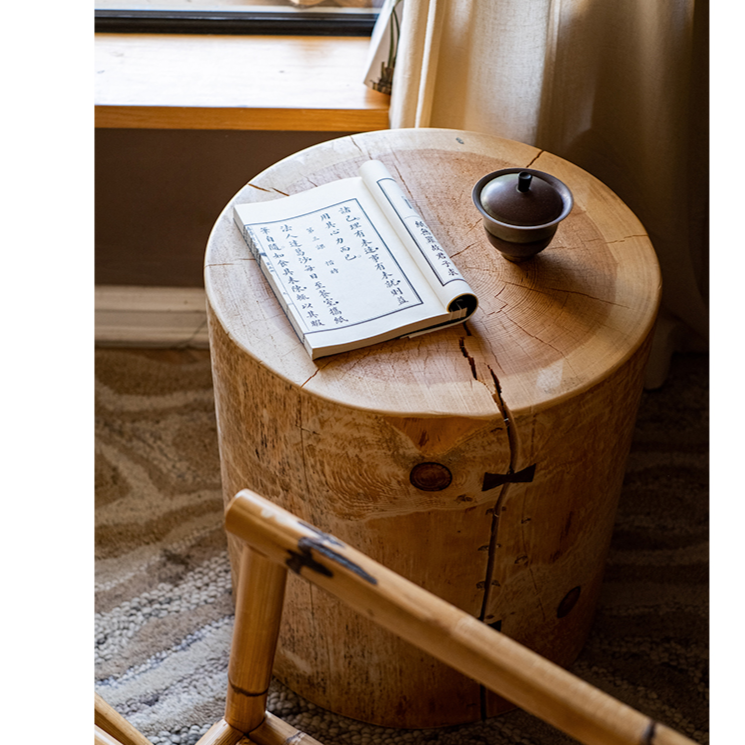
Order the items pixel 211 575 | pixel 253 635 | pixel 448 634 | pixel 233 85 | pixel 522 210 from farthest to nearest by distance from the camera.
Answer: pixel 233 85 → pixel 211 575 → pixel 522 210 → pixel 253 635 → pixel 448 634

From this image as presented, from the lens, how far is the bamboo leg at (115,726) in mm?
689

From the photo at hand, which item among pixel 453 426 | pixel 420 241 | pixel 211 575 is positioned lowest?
pixel 211 575

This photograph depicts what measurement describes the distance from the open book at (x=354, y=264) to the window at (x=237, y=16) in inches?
27.3

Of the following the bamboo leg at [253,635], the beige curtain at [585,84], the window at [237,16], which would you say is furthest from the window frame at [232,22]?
the bamboo leg at [253,635]

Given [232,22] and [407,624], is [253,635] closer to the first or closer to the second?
[407,624]

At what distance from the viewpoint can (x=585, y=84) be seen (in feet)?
4.25

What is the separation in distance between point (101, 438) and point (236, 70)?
2.47ft

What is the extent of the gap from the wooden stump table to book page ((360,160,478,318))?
4cm

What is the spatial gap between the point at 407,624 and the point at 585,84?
42.3 inches

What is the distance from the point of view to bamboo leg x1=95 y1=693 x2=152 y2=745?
689 millimetres

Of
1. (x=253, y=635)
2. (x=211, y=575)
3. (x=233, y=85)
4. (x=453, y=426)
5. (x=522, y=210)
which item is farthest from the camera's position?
(x=233, y=85)

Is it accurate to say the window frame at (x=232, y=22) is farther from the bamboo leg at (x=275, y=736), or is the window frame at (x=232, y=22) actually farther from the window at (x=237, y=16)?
the bamboo leg at (x=275, y=736)

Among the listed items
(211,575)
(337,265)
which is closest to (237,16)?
(337,265)
